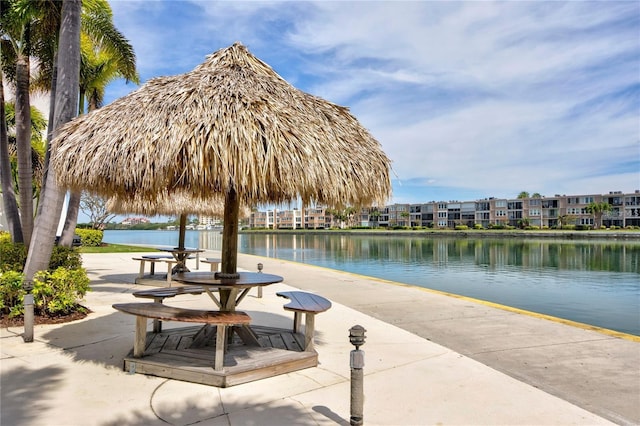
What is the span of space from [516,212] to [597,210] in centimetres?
1778

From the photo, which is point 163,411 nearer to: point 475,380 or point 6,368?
point 6,368

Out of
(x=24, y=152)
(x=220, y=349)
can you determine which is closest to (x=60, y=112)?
(x=24, y=152)

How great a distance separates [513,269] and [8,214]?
23.4m

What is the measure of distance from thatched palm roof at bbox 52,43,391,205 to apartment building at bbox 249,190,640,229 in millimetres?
69298

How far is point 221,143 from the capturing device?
4.34 metres

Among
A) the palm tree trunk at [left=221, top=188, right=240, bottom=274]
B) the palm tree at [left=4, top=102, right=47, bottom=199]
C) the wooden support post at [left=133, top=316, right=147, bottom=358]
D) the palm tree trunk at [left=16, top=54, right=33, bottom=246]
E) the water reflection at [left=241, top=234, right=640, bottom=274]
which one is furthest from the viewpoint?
the water reflection at [left=241, top=234, right=640, bottom=274]

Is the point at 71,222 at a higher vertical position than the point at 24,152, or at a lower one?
lower

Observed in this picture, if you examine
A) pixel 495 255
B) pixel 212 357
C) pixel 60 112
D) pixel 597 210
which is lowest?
pixel 495 255

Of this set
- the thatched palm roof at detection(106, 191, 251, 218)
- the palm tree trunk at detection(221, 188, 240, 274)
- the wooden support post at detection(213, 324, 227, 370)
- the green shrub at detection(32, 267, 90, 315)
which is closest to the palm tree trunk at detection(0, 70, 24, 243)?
the green shrub at detection(32, 267, 90, 315)

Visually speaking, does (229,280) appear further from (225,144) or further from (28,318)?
(28,318)

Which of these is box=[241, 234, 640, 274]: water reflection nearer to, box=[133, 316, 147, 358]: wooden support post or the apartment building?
box=[133, 316, 147, 358]: wooden support post

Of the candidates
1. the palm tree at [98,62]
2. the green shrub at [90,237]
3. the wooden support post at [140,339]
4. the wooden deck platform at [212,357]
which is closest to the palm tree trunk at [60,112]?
the palm tree at [98,62]

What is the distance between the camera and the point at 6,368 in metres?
4.77

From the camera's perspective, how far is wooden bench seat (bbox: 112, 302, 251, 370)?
4.30 metres
